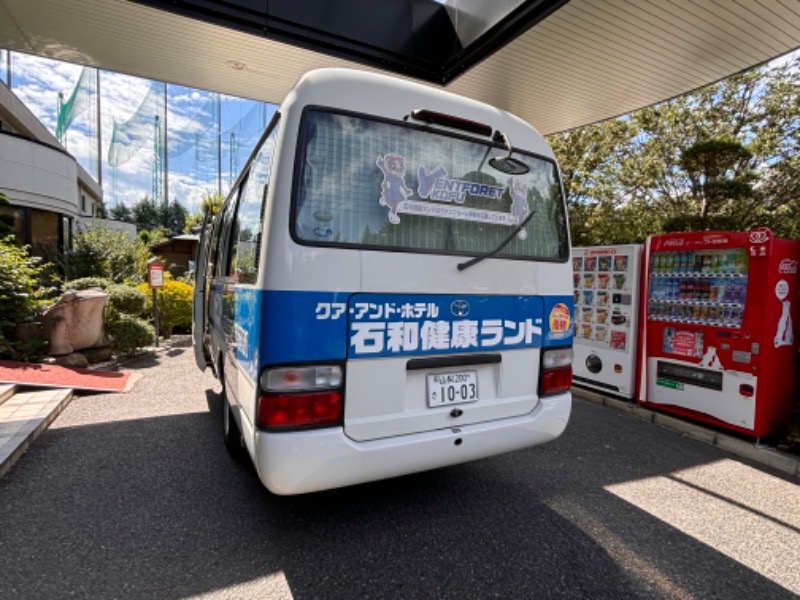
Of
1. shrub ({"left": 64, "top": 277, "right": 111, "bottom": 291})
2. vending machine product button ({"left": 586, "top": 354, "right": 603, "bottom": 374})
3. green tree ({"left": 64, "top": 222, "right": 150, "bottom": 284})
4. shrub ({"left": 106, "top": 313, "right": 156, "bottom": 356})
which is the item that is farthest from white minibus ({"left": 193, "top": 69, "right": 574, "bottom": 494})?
green tree ({"left": 64, "top": 222, "right": 150, "bottom": 284})

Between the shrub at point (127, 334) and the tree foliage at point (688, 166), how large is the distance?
955cm

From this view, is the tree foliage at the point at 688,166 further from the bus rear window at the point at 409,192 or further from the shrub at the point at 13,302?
the shrub at the point at 13,302

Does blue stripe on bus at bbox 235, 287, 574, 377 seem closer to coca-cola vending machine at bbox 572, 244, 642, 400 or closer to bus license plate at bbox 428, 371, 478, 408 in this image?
bus license plate at bbox 428, 371, 478, 408

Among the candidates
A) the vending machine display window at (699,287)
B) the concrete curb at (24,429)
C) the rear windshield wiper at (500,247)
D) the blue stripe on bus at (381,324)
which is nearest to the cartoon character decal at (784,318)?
the vending machine display window at (699,287)

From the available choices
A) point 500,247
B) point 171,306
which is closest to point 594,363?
point 500,247

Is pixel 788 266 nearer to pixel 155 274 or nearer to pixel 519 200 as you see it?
pixel 519 200

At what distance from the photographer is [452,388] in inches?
99.2

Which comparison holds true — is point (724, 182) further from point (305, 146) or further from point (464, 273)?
point (305, 146)

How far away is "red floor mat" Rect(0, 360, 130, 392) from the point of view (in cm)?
500

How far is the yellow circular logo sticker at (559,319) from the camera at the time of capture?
2898 mm

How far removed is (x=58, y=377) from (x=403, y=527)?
507 centimetres

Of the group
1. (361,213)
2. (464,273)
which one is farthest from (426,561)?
(361,213)

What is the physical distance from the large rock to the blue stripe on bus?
511 cm

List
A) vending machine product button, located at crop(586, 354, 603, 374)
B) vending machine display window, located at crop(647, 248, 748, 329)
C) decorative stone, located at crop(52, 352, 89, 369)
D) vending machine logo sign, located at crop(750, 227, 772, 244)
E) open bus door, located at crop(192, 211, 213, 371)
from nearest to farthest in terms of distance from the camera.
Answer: vending machine logo sign, located at crop(750, 227, 772, 244) → vending machine display window, located at crop(647, 248, 748, 329) → open bus door, located at crop(192, 211, 213, 371) → vending machine product button, located at crop(586, 354, 603, 374) → decorative stone, located at crop(52, 352, 89, 369)
